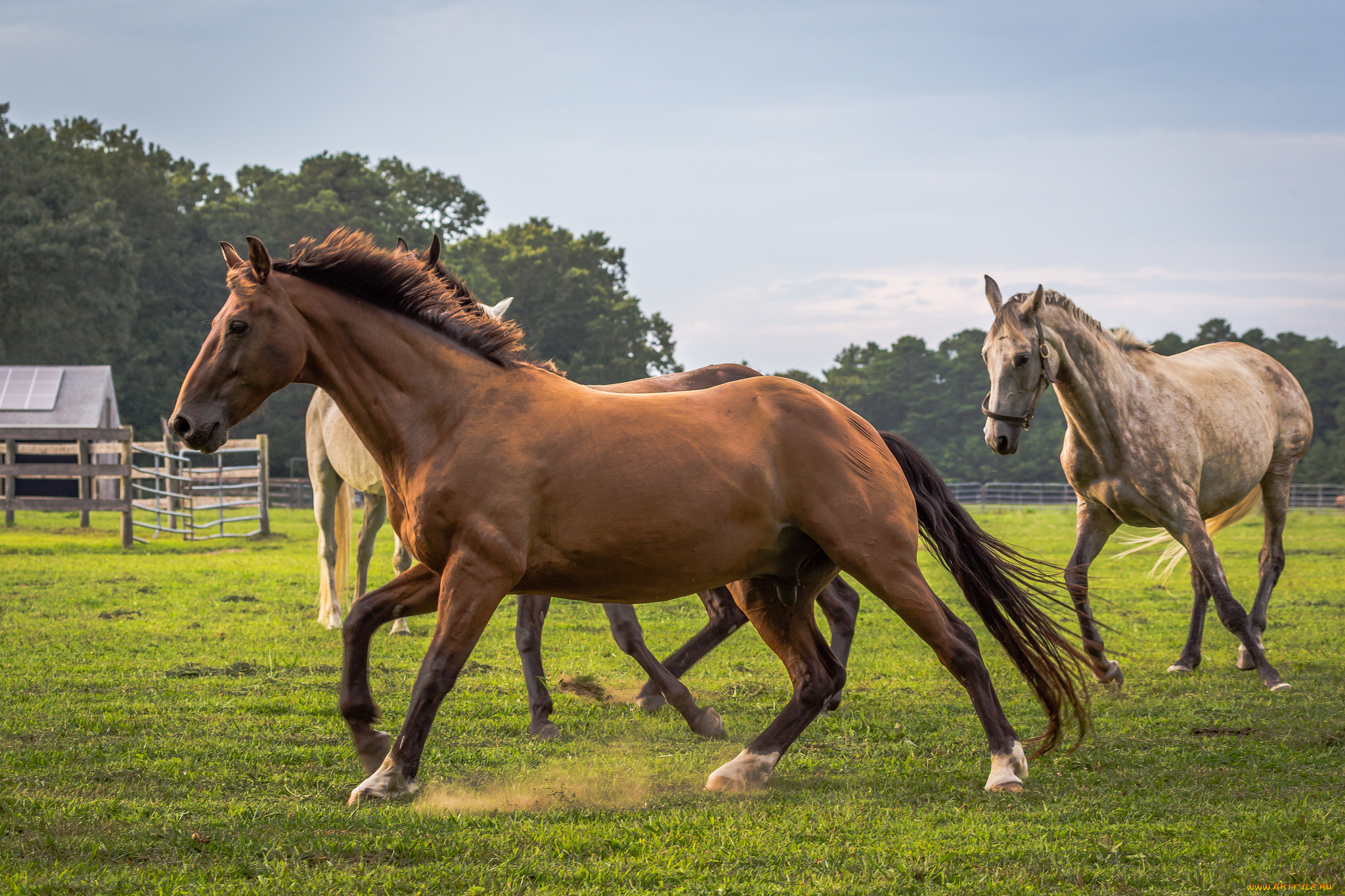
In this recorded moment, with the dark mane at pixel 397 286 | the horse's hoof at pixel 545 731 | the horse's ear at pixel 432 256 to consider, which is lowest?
the horse's hoof at pixel 545 731

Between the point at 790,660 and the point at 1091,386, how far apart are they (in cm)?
350

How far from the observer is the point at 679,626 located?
10.4m

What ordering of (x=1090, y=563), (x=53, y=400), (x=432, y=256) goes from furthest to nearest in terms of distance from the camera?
(x=53, y=400) < (x=1090, y=563) < (x=432, y=256)

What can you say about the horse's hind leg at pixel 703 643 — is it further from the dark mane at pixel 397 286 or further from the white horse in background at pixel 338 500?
the white horse in background at pixel 338 500

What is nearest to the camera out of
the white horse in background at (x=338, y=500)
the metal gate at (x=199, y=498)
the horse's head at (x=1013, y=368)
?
the horse's head at (x=1013, y=368)

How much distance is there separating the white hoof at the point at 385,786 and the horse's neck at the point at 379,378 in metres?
1.21

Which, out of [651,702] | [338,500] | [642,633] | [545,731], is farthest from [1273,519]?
[338,500]

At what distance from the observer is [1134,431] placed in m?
7.34

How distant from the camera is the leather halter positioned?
262 inches

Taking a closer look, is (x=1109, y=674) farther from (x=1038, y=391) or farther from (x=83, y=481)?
(x=83, y=481)

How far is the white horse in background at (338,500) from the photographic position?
32.1 feet

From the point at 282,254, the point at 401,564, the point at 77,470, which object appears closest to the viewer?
the point at 401,564

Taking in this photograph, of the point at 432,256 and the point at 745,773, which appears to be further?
the point at 432,256

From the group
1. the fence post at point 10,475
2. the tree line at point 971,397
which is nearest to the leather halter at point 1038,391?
the fence post at point 10,475
